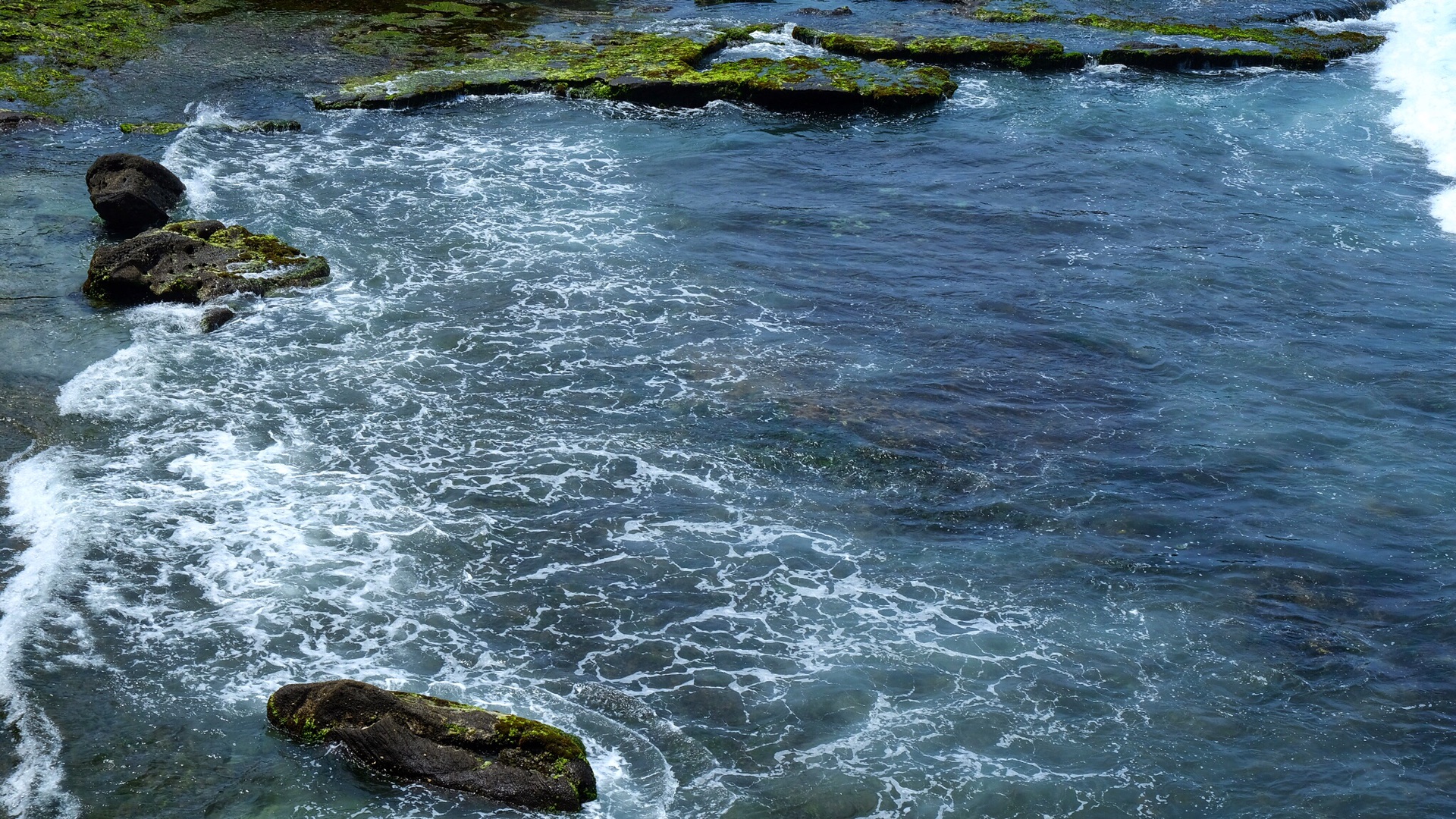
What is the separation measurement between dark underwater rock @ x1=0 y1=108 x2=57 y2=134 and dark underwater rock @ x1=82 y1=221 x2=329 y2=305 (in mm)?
8081

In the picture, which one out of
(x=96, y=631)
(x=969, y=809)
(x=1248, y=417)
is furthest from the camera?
(x=1248, y=417)

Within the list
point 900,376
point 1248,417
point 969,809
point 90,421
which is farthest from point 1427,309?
point 90,421

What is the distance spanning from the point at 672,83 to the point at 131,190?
13417 mm

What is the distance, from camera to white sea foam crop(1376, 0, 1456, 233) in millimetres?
26016

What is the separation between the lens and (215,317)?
733 inches

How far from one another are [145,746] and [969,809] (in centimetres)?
781

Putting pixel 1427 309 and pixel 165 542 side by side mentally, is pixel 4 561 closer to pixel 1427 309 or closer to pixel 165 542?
pixel 165 542

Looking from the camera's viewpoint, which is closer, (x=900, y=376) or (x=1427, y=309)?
(x=900, y=376)

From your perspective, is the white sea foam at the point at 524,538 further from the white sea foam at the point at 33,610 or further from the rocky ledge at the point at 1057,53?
the rocky ledge at the point at 1057,53

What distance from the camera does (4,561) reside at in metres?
12.9

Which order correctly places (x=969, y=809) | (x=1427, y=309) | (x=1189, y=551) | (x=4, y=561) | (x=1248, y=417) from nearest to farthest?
(x=969, y=809)
(x=4, y=561)
(x=1189, y=551)
(x=1248, y=417)
(x=1427, y=309)

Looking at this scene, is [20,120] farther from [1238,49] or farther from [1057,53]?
[1238,49]

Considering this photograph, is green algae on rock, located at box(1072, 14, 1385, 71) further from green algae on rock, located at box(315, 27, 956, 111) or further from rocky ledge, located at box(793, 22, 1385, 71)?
green algae on rock, located at box(315, 27, 956, 111)

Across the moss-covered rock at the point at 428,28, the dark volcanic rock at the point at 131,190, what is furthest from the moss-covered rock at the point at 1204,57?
the dark volcanic rock at the point at 131,190
